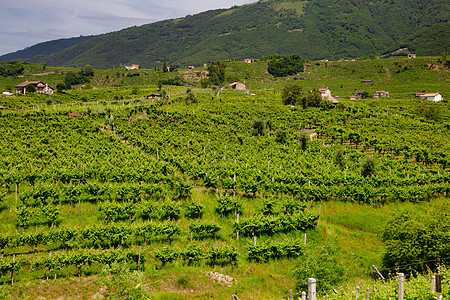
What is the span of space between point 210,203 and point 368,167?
708 inches

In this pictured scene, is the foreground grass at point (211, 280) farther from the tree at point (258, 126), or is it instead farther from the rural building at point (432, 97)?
the rural building at point (432, 97)

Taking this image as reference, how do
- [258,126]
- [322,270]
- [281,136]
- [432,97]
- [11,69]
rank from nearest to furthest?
[322,270] → [281,136] → [258,126] → [432,97] → [11,69]

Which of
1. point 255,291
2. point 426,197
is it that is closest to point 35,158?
point 255,291

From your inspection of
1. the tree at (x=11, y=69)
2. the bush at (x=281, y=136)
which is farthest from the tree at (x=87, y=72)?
the bush at (x=281, y=136)

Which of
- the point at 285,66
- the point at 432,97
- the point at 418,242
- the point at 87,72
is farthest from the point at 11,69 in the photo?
the point at 418,242

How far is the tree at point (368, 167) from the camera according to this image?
35031 mm

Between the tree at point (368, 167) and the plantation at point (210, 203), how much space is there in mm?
113

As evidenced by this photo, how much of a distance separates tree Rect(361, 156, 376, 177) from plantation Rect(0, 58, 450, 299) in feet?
0.37

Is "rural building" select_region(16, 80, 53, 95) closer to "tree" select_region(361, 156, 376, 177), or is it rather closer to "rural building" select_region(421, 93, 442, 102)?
"tree" select_region(361, 156, 376, 177)

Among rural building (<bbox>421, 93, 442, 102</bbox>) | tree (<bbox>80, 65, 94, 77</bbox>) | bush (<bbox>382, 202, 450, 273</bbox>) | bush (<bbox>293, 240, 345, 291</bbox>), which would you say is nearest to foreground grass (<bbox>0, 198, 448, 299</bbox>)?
bush (<bbox>293, 240, 345, 291</bbox>)

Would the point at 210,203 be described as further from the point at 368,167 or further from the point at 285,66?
the point at 285,66

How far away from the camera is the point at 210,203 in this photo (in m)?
29.6

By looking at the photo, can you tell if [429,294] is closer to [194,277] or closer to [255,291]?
[255,291]

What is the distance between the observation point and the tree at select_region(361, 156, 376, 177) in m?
35.0
